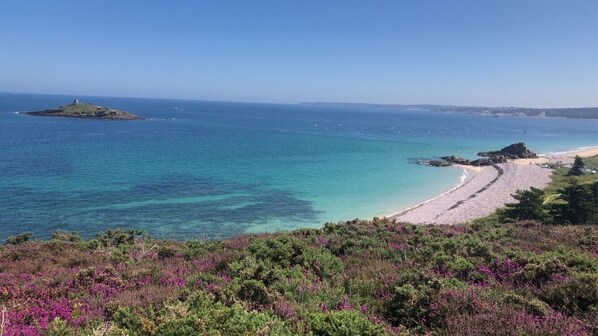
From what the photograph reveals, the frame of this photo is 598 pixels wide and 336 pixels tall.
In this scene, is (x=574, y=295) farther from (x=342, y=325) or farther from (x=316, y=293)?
(x=342, y=325)

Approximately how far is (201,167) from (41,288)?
5776 centimetres

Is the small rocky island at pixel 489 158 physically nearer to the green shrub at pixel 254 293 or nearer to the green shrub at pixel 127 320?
the green shrub at pixel 254 293

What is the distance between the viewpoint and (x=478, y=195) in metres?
53.7

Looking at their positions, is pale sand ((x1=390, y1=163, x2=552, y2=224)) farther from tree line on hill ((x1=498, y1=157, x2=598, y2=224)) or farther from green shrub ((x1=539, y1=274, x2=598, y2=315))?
green shrub ((x1=539, y1=274, x2=598, y2=315))

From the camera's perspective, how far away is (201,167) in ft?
213

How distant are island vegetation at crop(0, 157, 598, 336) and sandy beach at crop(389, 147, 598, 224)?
22.7 metres

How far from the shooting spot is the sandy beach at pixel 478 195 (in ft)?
134

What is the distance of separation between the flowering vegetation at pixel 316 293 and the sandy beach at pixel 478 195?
910 inches

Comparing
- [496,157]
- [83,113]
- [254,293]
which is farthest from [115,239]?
[83,113]

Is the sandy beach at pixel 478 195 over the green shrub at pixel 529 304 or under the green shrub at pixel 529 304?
under

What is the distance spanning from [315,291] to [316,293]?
0.44ft

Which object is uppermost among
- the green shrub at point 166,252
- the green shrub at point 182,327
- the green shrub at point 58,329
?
the green shrub at point 182,327

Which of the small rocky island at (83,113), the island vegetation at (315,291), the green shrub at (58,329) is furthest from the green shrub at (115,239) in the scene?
the small rocky island at (83,113)

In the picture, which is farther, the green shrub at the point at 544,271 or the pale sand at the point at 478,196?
the pale sand at the point at 478,196
